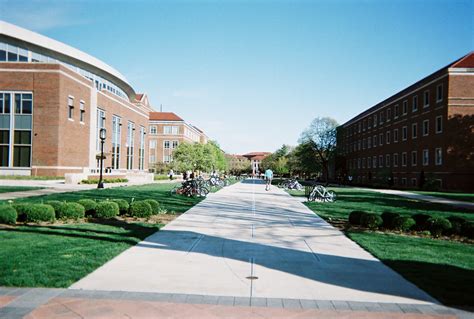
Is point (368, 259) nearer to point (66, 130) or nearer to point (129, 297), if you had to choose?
point (129, 297)

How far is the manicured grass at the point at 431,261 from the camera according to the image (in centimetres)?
593

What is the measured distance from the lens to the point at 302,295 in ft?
18.5

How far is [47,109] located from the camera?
39656 mm

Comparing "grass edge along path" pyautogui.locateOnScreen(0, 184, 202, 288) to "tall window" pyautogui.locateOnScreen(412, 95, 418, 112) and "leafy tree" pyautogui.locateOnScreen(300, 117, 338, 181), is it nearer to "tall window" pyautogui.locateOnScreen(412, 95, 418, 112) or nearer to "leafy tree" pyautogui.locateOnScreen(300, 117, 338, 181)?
"tall window" pyautogui.locateOnScreen(412, 95, 418, 112)

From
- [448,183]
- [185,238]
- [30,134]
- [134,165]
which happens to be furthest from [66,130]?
[448,183]

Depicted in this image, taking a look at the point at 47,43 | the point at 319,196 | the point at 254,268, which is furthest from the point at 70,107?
the point at 254,268

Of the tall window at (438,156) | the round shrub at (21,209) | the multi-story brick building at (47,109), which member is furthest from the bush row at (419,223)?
the multi-story brick building at (47,109)

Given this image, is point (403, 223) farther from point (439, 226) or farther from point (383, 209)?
point (383, 209)

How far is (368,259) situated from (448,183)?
120 ft

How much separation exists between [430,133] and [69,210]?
1631 inches

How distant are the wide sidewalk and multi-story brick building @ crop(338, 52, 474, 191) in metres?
35.3

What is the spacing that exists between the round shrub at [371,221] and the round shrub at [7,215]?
9848mm

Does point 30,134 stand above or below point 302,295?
→ above

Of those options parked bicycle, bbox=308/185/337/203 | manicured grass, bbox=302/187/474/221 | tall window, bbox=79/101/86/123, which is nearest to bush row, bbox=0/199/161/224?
→ manicured grass, bbox=302/187/474/221
